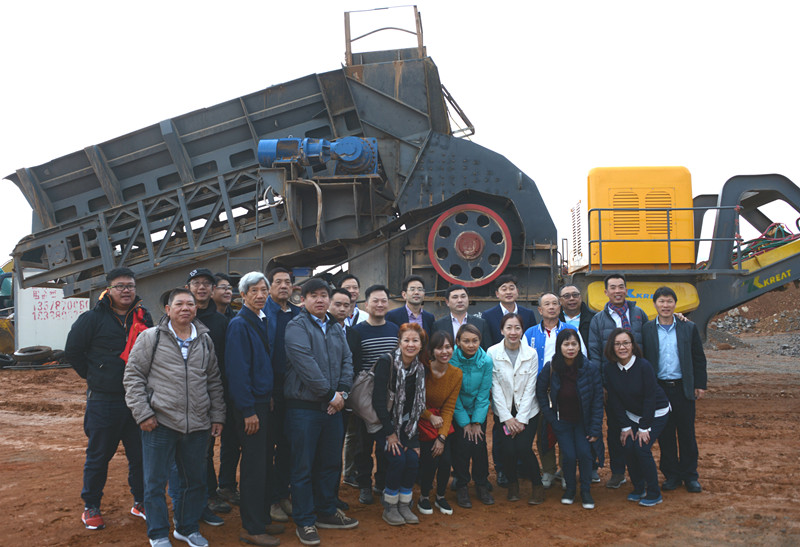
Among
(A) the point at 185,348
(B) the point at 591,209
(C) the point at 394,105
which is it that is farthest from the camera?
(C) the point at 394,105

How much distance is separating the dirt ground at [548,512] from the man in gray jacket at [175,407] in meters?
0.34

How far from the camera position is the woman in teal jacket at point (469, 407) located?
4.57 m

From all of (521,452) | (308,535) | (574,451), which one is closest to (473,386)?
(521,452)

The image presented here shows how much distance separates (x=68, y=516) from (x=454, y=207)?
5.91m

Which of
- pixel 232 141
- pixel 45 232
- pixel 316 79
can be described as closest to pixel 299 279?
pixel 232 141

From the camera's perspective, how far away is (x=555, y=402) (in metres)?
4.61

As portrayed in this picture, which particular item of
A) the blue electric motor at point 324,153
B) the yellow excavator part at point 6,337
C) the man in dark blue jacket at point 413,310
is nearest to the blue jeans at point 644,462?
the man in dark blue jacket at point 413,310

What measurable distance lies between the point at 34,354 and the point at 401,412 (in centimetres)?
1597

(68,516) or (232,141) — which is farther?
(232,141)

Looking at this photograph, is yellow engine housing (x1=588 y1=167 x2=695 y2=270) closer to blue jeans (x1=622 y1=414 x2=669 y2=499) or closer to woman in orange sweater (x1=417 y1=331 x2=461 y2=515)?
blue jeans (x1=622 y1=414 x2=669 y2=499)

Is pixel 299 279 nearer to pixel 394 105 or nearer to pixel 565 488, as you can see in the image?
pixel 394 105

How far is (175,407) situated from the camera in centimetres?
362

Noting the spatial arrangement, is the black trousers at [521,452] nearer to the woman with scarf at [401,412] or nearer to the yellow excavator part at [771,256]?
the woman with scarf at [401,412]

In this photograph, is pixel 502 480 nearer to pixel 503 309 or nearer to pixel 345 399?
pixel 503 309
